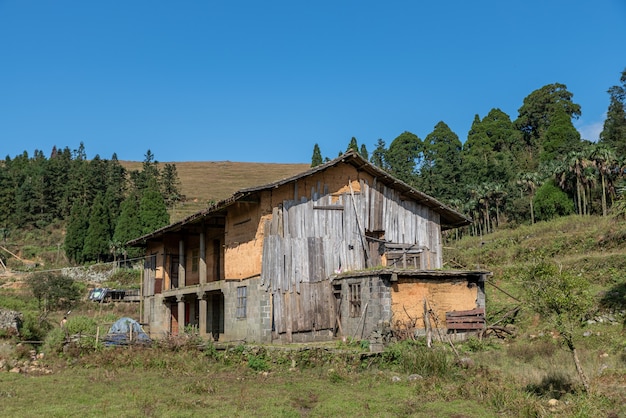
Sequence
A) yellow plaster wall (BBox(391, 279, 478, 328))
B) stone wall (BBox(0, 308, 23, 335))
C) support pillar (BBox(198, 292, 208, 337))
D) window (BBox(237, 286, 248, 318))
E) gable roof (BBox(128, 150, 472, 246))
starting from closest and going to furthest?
yellow plaster wall (BBox(391, 279, 478, 328))
gable roof (BBox(128, 150, 472, 246))
stone wall (BBox(0, 308, 23, 335))
window (BBox(237, 286, 248, 318))
support pillar (BBox(198, 292, 208, 337))

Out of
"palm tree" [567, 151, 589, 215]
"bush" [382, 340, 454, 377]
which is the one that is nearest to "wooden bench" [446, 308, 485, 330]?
"bush" [382, 340, 454, 377]

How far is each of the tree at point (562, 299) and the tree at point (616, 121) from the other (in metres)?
53.4

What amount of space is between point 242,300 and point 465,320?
27.9ft

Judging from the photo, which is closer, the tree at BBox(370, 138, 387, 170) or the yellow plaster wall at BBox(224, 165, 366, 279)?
the yellow plaster wall at BBox(224, 165, 366, 279)

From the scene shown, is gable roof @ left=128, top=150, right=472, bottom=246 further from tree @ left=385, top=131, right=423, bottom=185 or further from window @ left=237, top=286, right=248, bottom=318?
tree @ left=385, top=131, right=423, bottom=185

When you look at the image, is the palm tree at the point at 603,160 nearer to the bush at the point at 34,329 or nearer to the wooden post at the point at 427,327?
the wooden post at the point at 427,327

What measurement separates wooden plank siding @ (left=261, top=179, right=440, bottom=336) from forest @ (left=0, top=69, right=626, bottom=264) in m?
23.7

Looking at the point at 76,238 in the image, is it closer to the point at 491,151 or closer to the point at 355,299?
the point at 355,299

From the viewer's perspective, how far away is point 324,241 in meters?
23.7

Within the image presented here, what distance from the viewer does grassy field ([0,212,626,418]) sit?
11.9 metres

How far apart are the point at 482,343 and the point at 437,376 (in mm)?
6481

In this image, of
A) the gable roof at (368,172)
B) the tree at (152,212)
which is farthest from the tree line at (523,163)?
the tree at (152,212)

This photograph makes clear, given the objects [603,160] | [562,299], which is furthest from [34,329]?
[603,160]

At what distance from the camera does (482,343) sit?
20266 millimetres
